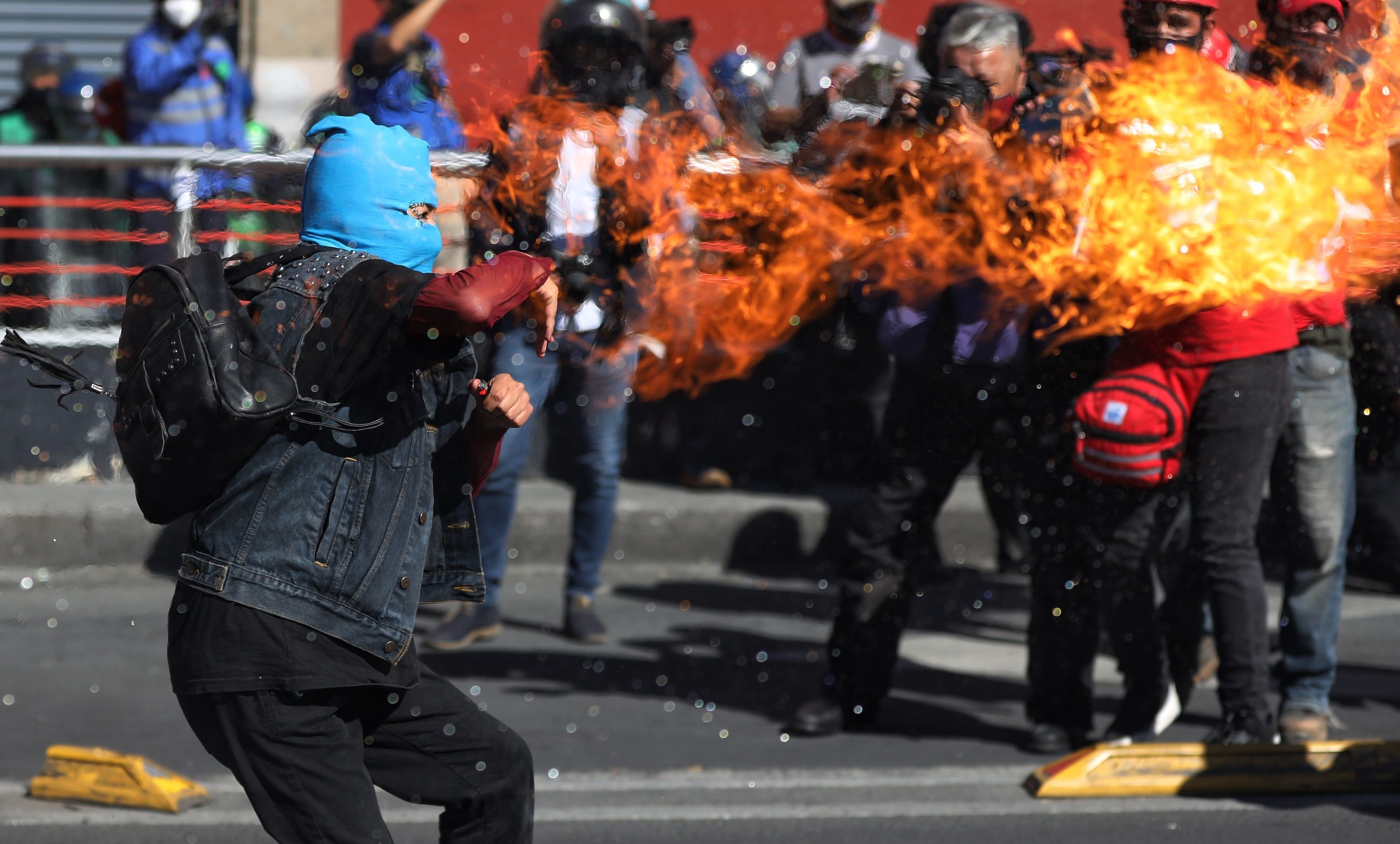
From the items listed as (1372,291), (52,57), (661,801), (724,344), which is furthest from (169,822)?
(52,57)

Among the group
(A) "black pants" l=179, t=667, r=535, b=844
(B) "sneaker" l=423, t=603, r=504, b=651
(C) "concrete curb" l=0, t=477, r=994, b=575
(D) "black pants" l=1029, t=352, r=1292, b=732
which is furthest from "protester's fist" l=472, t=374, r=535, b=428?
(C) "concrete curb" l=0, t=477, r=994, b=575

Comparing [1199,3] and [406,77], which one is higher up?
[1199,3]

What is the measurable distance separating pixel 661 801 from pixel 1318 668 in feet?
6.22

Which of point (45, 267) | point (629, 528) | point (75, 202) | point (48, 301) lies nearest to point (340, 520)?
point (629, 528)

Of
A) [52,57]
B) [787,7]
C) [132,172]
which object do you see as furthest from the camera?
[787,7]

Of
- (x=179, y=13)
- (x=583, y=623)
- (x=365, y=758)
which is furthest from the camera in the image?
(x=179, y=13)

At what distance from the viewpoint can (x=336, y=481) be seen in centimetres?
261

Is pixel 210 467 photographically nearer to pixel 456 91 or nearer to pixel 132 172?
pixel 456 91

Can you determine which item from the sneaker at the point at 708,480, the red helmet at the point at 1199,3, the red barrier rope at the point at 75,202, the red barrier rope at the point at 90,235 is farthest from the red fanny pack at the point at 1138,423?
the red barrier rope at the point at 75,202

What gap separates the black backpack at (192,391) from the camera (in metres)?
2.46

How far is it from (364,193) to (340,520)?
0.54 m

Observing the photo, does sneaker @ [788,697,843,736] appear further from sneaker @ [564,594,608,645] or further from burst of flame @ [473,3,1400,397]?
sneaker @ [564,594,608,645]

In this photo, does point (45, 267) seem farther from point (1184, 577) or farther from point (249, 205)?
point (1184, 577)

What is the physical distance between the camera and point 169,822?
4035mm
